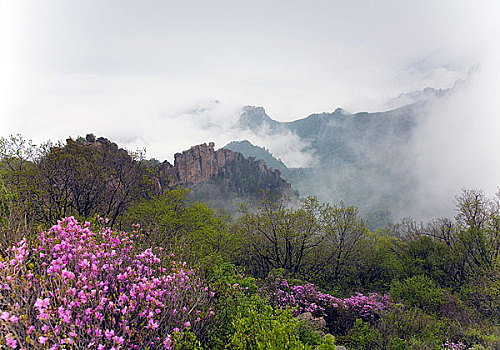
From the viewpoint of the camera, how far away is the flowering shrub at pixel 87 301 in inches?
149

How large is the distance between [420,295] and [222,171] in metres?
95.8

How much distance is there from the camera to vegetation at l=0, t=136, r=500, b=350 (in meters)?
4.29

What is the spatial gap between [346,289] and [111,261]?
2018 centimetres

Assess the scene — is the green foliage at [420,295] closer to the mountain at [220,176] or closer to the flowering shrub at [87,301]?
the flowering shrub at [87,301]

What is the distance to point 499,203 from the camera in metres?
20.9

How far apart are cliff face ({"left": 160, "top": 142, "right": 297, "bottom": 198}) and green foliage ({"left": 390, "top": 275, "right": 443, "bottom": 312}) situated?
6634 cm

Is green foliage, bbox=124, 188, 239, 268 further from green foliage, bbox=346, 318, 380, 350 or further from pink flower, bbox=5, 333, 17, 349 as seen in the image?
pink flower, bbox=5, 333, 17, 349

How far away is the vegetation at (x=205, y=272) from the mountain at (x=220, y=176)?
57.0m

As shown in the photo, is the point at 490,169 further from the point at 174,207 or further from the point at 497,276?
the point at 174,207

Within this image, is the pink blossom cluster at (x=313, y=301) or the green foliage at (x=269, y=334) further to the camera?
the pink blossom cluster at (x=313, y=301)

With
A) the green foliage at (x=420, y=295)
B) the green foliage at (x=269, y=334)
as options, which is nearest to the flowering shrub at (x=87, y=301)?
the green foliage at (x=269, y=334)

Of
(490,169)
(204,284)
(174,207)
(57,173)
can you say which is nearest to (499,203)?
(204,284)

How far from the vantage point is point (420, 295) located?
47.6 feet

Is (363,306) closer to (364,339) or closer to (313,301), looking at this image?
(313,301)
